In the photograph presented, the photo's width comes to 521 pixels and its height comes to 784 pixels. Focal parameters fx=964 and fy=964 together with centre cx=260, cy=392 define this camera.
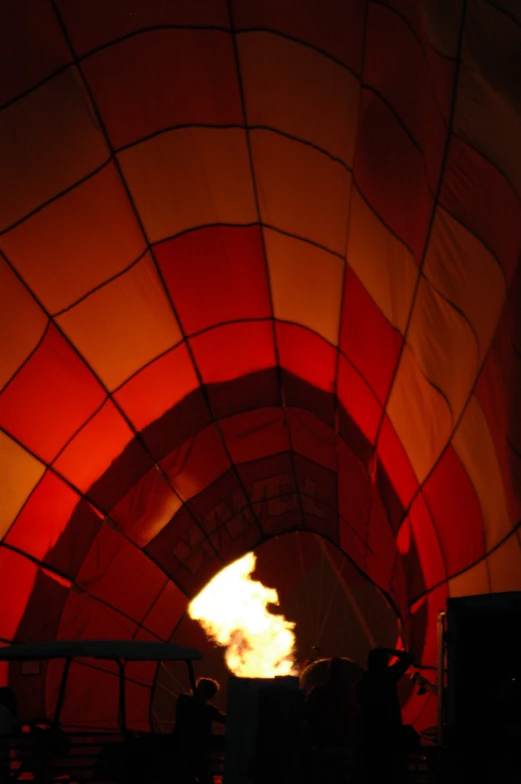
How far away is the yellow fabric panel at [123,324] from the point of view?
7285mm

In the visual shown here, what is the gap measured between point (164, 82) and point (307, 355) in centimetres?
287

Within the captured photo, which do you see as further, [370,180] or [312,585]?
[312,585]

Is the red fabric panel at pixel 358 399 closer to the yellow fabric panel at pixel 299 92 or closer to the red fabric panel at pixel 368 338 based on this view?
the red fabric panel at pixel 368 338

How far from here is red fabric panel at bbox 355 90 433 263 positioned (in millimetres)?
5812

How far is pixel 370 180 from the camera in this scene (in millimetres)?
6199

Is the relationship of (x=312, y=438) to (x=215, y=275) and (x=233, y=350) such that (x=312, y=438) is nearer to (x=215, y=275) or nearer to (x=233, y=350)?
(x=233, y=350)

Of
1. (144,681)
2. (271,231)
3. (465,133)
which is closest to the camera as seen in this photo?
(465,133)

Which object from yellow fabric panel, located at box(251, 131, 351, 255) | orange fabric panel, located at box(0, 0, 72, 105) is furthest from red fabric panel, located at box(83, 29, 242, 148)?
yellow fabric panel, located at box(251, 131, 351, 255)

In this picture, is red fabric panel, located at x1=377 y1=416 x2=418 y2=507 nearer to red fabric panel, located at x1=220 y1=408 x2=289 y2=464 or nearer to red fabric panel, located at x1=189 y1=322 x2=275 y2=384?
red fabric panel, located at x1=189 y1=322 x2=275 y2=384

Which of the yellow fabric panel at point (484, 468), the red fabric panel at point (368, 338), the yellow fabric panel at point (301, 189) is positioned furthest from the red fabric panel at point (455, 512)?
the yellow fabric panel at point (301, 189)

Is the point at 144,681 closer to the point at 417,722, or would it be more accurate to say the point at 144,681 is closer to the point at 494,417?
the point at 417,722

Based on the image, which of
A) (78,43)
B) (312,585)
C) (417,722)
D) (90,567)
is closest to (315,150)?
(78,43)

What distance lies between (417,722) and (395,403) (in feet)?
8.92

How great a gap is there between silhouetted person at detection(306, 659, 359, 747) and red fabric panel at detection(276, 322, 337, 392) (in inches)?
133
